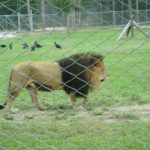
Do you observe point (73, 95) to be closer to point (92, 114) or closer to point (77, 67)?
point (77, 67)

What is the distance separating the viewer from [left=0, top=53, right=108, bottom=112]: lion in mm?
7387

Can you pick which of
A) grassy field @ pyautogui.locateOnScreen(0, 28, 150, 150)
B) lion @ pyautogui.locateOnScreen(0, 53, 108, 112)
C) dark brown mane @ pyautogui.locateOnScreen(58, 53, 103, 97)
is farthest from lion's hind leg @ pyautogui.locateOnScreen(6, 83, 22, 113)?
dark brown mane @ pyautogui.locateOnScreen(58, 53, 103, 97)

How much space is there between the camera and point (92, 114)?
7.09 meters

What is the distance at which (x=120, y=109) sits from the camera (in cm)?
741

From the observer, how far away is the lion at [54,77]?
7.39 metres

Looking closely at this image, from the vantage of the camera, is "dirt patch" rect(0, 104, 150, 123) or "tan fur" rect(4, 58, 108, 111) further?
"tan fur" rect(4, 58, 108, 111)

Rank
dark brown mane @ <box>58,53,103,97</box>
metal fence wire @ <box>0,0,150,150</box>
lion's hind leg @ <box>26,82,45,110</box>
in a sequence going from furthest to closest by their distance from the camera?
lion's hind leg @ <box>26,82,45,110</box> → dark brown mane @ <box>58,53,103,97</box> → metal fence wire @ <box>0,0,150,150</box>

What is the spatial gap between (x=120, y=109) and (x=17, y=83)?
155 centimetres

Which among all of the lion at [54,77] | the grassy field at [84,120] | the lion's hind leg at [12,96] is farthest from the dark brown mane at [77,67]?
the lion's hind leg at [12,96]

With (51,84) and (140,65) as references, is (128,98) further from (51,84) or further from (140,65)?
(140,65)

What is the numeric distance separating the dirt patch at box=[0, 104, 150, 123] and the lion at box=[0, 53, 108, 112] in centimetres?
22

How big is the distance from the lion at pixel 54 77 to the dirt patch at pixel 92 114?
221mm

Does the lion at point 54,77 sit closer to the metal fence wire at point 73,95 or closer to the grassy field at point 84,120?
the metal fence wire at point 73,95

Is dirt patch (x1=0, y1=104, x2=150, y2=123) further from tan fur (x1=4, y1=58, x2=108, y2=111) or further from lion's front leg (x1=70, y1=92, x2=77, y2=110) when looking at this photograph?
tan fur (x1=4, y1=58, x2=108, y2=111)
